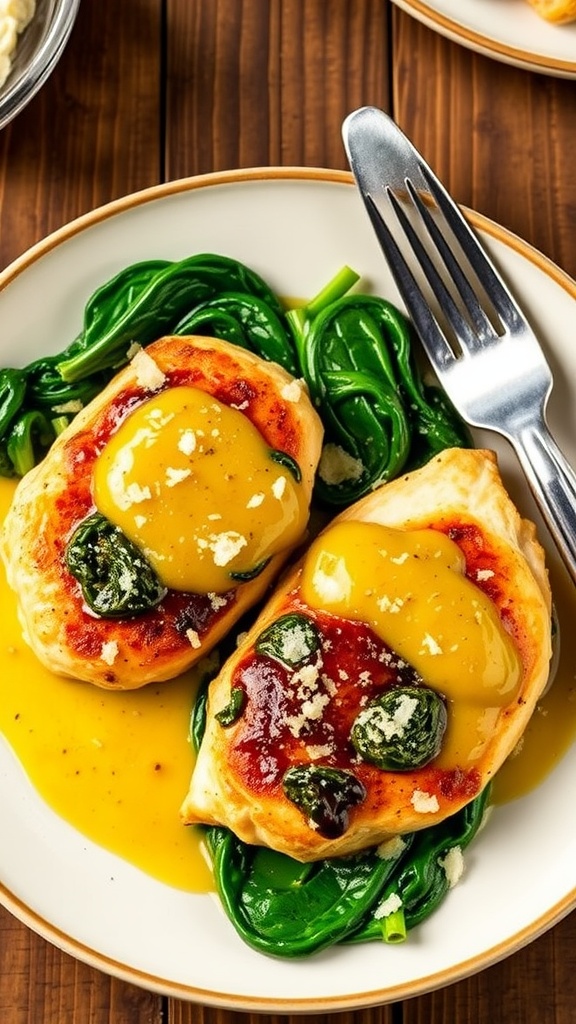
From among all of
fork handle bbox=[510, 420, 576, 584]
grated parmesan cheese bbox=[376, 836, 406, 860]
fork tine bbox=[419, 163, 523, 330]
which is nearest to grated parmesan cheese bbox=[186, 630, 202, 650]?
grated parmesan cheese bbox=[376, 836, 406, 860]

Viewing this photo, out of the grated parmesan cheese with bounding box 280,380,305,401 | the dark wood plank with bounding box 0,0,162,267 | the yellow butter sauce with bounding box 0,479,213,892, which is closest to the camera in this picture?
the grated parmesan cheese with bounding box 280,380,305,401

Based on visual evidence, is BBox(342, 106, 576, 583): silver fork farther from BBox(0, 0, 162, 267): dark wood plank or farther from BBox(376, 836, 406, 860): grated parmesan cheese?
BBox(376, 836, 406, 860): grated parmesan cheese

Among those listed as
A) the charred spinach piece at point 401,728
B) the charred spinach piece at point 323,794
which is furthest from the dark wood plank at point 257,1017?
the charred spinach piece at point 401,728

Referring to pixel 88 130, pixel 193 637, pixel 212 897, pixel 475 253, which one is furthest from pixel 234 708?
pixel 88 130

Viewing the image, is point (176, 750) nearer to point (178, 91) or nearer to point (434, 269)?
point (434, 269)

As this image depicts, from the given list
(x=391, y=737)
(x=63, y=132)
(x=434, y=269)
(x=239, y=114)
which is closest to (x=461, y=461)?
(x=434, y=269)

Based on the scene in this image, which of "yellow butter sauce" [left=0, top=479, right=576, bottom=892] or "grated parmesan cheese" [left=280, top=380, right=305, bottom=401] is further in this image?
"yellow butter sauce" [left=0, top=479, right=576, bottom=892]
